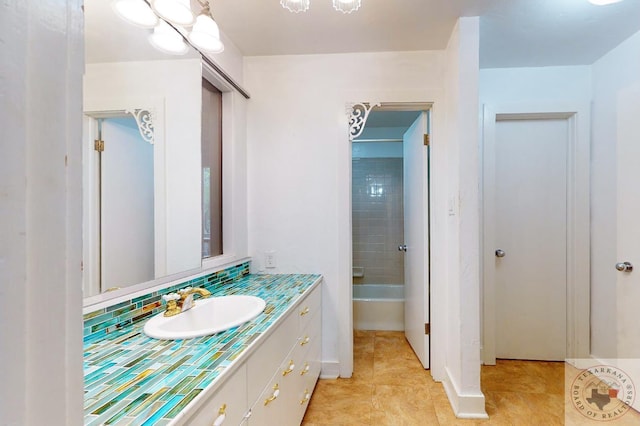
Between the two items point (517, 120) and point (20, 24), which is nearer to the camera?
point (20, 24)

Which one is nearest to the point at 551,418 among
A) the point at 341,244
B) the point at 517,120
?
the point at 341,244

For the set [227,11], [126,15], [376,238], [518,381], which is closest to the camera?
[126,15]

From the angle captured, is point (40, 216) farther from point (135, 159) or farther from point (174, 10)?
point (174, 10)

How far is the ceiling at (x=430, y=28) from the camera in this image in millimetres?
1669

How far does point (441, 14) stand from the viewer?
1.74m

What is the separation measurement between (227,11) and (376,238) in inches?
112

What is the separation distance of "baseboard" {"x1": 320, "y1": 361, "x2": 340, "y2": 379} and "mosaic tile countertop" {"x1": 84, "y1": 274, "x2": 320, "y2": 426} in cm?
115

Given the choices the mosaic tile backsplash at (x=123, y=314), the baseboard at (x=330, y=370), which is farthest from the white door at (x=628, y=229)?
the mosaic tile backsplash at (x=123, y=314)

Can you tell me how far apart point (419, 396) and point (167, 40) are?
247cm

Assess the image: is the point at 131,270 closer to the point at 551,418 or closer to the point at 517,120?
the point at 551,418

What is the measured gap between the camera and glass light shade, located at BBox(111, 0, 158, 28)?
1.21 metres

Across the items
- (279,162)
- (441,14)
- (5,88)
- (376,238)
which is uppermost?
(441,14)

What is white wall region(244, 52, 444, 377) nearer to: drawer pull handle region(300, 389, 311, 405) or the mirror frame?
drawer pull handle region(300, 389, 311, 405)

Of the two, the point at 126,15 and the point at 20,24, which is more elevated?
the point at 126,15
